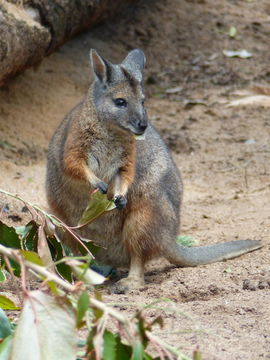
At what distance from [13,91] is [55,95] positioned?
55 centimetres

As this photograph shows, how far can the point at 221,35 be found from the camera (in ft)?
34.8

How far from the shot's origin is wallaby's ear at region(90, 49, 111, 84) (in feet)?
18.5

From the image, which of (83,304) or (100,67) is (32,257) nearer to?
(83,304)

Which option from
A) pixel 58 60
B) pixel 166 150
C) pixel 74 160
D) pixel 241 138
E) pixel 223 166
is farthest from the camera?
pixel 58 60

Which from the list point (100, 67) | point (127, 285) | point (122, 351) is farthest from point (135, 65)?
point (122, 351)

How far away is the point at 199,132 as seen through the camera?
889cm

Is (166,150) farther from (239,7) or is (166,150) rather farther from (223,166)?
(239,7)

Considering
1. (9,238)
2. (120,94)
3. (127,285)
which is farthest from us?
(120,94)

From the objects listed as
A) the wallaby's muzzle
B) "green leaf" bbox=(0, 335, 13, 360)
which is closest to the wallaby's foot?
the wallaby's muzzle

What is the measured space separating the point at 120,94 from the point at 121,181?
0.60m

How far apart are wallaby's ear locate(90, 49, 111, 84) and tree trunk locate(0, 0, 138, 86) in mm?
1443

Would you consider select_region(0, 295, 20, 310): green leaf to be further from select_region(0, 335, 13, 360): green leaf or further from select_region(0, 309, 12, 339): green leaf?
select_region(0, 335, 13, 360): green leaf

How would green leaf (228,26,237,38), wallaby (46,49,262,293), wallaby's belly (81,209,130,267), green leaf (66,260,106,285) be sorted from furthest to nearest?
green leaf (228,26,237,38)
wallaby's belly (81,209,130,267)
wallaby (46,49,262,293)
green leaf (66,260,106,285)

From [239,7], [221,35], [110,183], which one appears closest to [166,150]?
[110,183]
